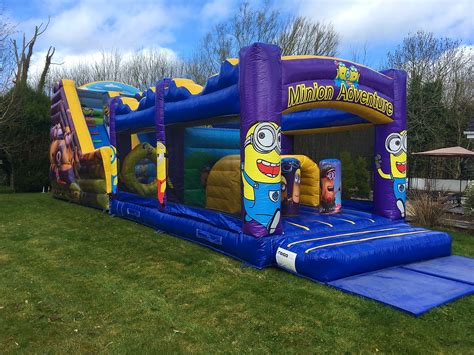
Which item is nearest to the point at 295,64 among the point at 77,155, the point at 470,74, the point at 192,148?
the point at 192,148

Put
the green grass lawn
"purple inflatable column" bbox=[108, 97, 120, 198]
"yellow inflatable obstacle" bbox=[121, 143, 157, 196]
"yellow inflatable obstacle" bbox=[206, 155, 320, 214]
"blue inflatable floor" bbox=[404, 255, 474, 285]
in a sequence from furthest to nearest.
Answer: "purple inflatable column" bbox=[108, 97, 120, 198] → "yellow inflatable obstacle" bbox=[121, 143, 157, 196] → "yellow inflatable obstacle" bbox=[206, 155, 320, 214] → "blue inflatable floor" bbox=[404, 255, 474, 285] → the green grass lawn

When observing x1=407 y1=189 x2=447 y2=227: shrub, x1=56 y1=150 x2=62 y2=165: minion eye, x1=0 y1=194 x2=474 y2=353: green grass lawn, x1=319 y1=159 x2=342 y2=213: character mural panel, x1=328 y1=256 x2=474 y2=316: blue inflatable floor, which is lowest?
x1=0 y1=194 x2=474 y2=353: green grass lawn

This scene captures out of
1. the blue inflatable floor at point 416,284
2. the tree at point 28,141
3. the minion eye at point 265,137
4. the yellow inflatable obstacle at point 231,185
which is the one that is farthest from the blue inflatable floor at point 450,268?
the tree at point 28,141

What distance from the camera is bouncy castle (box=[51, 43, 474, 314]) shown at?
14.9 ft

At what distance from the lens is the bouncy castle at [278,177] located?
4.53 metres

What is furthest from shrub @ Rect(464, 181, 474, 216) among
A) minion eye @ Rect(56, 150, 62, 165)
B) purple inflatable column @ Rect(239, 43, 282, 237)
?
minion eye @ Rect(56, 150, 62, 165)

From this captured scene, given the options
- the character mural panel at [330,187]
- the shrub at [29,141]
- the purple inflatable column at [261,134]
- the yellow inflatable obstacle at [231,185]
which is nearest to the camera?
the purple inflatable column at [261,134]

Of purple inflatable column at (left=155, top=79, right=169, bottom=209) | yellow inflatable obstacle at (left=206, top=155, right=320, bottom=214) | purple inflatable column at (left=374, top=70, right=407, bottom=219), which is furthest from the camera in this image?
purple inflatable column at (left=155, top=79, right=169, bottom=209)

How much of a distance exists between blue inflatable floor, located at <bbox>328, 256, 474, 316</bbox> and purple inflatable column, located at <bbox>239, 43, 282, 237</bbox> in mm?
1094

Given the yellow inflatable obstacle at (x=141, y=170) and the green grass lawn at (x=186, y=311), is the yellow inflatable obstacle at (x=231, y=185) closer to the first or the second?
the green grass lawn at (x=186, y=311)

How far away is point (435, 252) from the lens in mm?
5234

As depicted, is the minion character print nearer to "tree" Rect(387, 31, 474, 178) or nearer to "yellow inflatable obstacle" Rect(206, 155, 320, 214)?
"yellow inflatable obstacle" Rect(206, 155, 320, 214)

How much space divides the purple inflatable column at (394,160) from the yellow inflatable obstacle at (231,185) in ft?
3.79

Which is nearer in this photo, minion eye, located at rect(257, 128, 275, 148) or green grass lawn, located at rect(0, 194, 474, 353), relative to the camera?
green grass lawn, located at rect(0, 194, 474, 353)
